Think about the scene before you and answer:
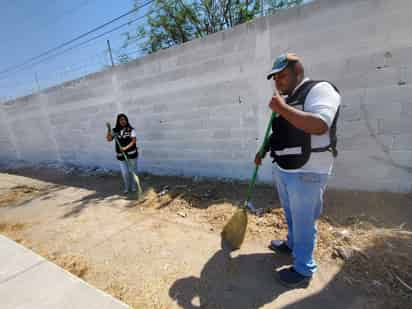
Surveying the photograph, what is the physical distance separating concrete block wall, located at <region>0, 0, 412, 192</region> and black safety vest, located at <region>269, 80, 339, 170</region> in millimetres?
1658

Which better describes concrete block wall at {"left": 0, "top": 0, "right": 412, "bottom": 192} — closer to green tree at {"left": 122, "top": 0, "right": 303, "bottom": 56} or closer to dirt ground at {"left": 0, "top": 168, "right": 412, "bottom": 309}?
dirt ground at {"left": 0, "top": 168, "right": 412, "bottom": 309}

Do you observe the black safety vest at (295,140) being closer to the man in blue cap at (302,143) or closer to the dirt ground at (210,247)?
the man in blue cap at (302,143)

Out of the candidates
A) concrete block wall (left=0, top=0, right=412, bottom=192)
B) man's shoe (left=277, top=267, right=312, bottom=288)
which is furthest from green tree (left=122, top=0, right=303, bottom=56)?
man's shoe (left=277, top=267, right=312, bottom=288)

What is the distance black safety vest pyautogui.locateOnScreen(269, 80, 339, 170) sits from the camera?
1.36 meters

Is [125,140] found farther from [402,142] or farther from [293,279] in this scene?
[402,142]

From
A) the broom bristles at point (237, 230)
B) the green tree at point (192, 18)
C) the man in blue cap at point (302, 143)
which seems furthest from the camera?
the green tree at point (192, 18)

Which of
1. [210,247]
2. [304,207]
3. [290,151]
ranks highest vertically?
[290,151]

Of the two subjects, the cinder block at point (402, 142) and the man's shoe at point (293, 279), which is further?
the cinder block at point (402, 142)

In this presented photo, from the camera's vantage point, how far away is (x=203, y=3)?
26.8 feet

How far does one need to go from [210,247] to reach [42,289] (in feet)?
4.87

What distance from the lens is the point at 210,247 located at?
88.0 inches

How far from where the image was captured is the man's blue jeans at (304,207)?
4.75 feet

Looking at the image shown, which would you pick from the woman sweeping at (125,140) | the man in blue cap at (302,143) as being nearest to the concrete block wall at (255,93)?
the woman sweeping at (125,140)

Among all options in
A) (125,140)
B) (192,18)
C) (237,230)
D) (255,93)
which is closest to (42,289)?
(237,230)
